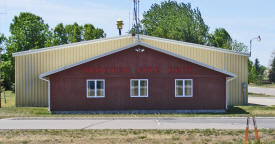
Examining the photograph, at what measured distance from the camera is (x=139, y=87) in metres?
27.5

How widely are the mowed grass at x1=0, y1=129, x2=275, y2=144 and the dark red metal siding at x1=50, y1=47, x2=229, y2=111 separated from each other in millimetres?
10690

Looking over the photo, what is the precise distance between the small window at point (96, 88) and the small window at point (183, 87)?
481 cm

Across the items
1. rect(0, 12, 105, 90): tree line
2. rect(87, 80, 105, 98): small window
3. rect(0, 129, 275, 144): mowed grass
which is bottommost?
rect(0, 129, 275, 144): mowed grass

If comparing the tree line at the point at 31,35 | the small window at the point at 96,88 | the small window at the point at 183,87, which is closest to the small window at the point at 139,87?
the small window at the point at 96,88

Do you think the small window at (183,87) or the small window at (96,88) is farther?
the small window at (183,87)

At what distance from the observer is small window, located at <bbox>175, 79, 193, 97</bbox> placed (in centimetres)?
2750

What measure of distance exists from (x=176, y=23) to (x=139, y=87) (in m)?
46.3

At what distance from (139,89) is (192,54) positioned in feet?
23.3

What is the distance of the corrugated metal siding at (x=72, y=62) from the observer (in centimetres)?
3178

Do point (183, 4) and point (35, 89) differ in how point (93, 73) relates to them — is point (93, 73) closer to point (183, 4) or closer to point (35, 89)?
point (35, 89)

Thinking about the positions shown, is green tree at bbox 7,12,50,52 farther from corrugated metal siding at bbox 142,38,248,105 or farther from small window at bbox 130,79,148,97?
small window at bbox 130,79,148,97

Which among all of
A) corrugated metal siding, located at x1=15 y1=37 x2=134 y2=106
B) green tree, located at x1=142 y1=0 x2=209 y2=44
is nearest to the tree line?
green tree, located at x1=142 y1=0 x2=209 y2=44

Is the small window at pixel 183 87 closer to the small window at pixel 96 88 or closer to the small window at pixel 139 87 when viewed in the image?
the small window at pixel 139 87

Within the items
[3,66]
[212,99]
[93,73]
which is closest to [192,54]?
[212,99]
